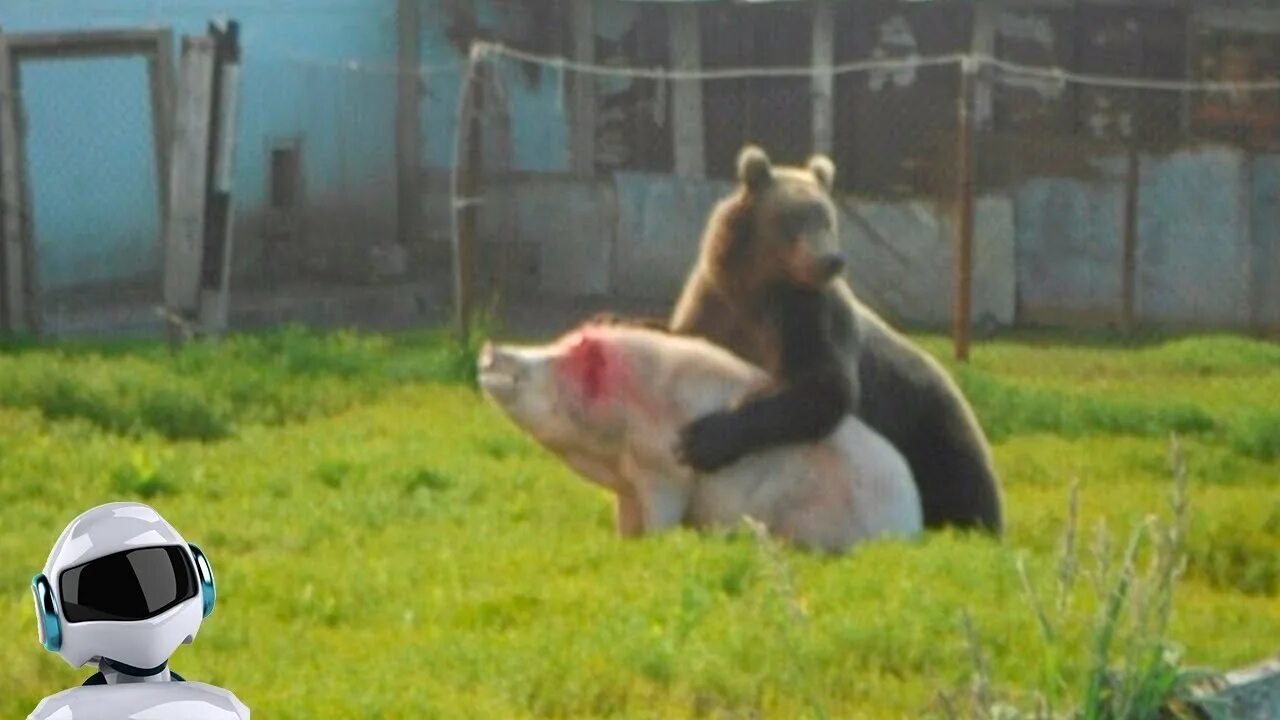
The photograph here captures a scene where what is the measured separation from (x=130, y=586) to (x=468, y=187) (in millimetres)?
5193

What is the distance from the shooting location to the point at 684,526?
247 inches

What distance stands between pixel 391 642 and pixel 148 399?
252 cm

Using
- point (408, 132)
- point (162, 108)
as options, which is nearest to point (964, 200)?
point (408, 132)

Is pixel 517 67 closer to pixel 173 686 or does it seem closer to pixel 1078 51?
pixel 1078 51

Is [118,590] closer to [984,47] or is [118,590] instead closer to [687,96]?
[687,96]

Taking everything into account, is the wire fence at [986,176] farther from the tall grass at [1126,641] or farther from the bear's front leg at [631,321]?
the tall grass at [1126,641]

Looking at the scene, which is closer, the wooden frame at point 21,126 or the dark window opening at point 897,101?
the dark window opening at point 897,101

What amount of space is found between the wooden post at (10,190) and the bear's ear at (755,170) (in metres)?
3.94

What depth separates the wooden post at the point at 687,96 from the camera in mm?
7109

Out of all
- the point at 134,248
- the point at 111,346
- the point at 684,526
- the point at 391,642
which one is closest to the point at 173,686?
the point at 391,642

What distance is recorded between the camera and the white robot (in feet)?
8.02

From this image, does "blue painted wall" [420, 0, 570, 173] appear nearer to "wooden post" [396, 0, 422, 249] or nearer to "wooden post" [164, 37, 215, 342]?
"wooden post" [396, 0, 422, 249]

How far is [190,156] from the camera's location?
8914 mm

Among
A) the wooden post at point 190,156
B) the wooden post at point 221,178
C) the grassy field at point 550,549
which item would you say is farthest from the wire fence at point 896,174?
the wooden post at point 190,156
